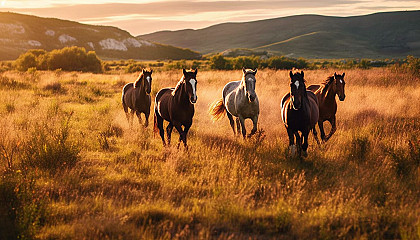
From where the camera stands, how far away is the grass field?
432 centimetres

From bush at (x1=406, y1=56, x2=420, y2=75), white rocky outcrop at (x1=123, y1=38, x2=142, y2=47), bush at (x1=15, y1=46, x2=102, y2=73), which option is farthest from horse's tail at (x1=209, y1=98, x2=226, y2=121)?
white rocky outcrop at (x1=123, y1=38, x2=142, y2=47)

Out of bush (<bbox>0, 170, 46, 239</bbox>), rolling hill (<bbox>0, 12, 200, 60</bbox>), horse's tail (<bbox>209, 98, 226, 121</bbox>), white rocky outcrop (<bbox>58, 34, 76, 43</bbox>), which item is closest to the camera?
bush (<bbox>0, 170, 46, 239</bbox>)

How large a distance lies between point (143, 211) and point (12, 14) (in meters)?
158

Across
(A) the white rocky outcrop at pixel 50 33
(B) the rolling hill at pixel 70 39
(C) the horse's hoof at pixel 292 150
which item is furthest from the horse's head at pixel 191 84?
(A) the white rocky outcrop at pixel 50 33

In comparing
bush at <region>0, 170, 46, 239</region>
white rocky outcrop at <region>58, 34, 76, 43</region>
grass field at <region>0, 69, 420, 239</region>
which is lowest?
grass field at <region>0, 69, 420, 239</region>

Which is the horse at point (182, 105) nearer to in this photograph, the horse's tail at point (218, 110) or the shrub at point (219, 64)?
the horse's tail at point (218, 110)

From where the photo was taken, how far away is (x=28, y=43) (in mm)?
110188

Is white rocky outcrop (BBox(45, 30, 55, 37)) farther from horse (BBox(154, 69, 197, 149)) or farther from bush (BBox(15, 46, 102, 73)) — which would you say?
Result: horse (BBox(154, 69, 197, 149))

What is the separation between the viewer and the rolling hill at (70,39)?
373 feet

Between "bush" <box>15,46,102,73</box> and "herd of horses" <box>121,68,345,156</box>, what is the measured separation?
34952 millimetres

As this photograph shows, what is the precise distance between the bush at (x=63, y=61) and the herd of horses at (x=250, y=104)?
3495 centimetres

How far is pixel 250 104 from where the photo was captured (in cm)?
858

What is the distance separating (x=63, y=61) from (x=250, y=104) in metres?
39.4

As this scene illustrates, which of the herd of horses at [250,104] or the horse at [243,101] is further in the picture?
the horse at [243,101]
